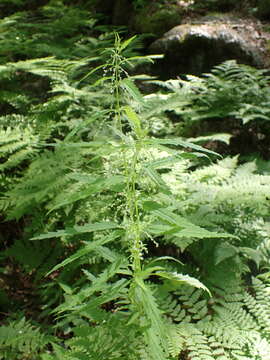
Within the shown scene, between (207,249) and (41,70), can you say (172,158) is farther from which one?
(41,70)

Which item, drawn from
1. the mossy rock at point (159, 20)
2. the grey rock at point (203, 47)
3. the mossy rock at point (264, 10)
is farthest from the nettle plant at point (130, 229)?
the mossy rock at point (264, 10)

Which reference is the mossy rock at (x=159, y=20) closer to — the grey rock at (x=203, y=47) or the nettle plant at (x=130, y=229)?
the grey rock at (x=203, y=47)

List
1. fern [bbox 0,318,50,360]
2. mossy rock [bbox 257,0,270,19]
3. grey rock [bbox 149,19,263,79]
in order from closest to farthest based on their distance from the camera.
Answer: fern [bbox 0,318,50,360] → grey rock [bbox 149,19,263,79] → mossy rock [bbox 257,0,270,19]

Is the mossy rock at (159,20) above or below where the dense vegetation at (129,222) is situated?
above

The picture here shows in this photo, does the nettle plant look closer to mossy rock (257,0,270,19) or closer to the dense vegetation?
the dense vegetation

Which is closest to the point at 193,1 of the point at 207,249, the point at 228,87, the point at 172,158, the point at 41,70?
the point at 228,87

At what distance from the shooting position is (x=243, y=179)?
3.30 m

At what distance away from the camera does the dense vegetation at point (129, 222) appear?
57.3 inches

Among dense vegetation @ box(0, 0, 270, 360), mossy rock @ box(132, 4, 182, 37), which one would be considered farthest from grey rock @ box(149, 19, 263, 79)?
dense vegetation @ box(0, 0, 270, 360)

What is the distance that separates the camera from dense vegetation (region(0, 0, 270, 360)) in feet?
4.78

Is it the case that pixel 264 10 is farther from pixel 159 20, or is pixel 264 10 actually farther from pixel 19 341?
pixel 19 341

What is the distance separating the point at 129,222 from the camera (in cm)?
148

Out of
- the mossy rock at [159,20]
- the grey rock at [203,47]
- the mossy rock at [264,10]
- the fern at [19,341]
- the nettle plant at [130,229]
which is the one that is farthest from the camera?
the mossy rock at [264,10]

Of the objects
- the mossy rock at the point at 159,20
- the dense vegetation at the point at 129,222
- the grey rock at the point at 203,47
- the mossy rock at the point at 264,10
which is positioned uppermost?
the mossy rock at the point at 264,10
